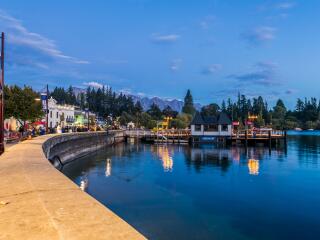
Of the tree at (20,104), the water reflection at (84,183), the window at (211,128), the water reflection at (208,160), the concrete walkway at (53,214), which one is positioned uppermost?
the tree at (20,104)

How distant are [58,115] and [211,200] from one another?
9526 cm

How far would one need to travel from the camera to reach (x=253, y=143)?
86.0 meters

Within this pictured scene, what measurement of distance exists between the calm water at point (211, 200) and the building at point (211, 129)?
46444 mm

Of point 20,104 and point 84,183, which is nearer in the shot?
point 84,183

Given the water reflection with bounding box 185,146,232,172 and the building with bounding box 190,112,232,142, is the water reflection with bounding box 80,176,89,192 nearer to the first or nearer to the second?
the water reflection with bounding box 185,146,232,172

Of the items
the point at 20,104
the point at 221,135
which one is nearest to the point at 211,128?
the point at 221,135

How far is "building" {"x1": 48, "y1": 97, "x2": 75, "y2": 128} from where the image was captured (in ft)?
343

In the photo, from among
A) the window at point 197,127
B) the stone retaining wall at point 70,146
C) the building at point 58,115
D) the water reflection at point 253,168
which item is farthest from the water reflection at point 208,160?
the building at point 58,115

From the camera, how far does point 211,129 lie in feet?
292

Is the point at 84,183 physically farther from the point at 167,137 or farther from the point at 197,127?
the point at 167,137

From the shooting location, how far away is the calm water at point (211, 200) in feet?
56.0

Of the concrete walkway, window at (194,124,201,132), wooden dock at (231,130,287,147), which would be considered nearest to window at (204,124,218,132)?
window at (194,124,201,132)

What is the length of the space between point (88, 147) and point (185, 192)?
135ft

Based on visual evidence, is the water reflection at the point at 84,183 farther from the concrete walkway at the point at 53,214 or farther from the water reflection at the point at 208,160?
the concrete walkway at the point at 53,214
